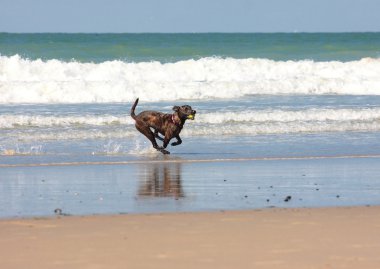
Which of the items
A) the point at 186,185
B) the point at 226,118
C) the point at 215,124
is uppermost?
the point at 226,118

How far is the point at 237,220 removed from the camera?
932cm

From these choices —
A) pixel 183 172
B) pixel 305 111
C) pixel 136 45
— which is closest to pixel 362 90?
pixel 305 111

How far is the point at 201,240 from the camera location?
8391mm

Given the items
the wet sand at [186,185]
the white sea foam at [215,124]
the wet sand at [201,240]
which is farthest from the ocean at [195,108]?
the wet sand at [201,240]

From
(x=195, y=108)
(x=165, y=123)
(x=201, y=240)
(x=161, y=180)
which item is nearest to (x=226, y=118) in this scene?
(x=195, y=108)

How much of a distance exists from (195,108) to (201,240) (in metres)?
14.4

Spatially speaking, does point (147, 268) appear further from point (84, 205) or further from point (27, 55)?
point (27, 55)

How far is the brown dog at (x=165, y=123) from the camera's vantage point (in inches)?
606

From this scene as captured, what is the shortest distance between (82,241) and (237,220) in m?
1.71

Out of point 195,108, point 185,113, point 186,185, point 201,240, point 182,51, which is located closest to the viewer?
point 201,240

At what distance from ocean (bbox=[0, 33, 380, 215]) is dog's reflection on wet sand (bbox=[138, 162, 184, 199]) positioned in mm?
957

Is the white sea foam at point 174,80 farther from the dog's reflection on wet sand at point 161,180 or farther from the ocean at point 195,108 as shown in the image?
the dog's reflection on wet sand at point 161,180

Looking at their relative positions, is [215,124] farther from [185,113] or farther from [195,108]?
[185,113]

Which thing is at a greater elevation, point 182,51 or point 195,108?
point 182,51
